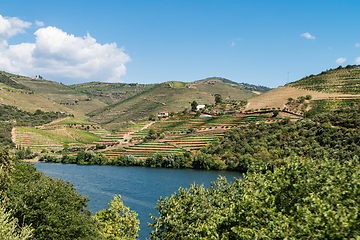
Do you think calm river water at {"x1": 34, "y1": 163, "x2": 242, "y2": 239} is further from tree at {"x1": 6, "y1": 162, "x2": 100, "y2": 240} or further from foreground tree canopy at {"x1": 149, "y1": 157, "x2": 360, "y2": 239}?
foreground tree canopy at {"x1": 149, "y1": 157, "x2": 360, "y2": 239}

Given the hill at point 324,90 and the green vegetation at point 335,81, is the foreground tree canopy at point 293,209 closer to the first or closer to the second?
the hill at point 324,90

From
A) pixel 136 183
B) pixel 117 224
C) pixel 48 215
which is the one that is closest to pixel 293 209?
pixel 48 215

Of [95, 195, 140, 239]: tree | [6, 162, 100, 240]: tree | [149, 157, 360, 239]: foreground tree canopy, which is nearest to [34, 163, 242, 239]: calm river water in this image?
[95, 195, 140, 239]: tree

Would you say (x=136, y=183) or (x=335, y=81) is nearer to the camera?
(x=136, y=183)

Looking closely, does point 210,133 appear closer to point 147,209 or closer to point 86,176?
point 86,176

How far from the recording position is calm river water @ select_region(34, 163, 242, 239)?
211 feet

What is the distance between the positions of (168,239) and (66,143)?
172197 millimetres

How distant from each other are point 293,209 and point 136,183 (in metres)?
75.7

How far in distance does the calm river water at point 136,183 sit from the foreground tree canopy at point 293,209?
30779 millimetres

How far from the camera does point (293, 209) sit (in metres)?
16.4

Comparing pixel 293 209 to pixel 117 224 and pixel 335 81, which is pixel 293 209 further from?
pixel 335 81

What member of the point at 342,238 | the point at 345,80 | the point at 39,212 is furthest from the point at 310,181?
the point at 345,80

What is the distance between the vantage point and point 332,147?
9450cm

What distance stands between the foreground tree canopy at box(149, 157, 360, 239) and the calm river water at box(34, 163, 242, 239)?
1212 inches
